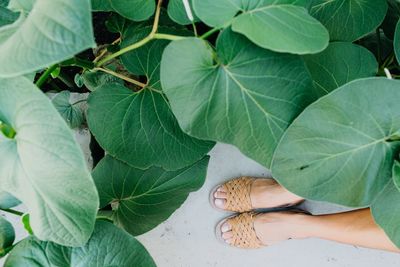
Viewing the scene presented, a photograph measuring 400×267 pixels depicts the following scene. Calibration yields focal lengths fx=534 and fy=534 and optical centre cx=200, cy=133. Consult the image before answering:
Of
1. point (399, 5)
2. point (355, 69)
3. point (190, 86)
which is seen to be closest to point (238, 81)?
point (190, 86)

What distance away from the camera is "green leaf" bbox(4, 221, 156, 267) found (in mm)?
814

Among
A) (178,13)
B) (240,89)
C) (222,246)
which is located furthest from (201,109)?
(222,246)

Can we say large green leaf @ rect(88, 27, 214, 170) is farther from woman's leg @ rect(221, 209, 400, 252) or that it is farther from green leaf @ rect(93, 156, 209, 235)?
woman's leg @ rect(221, 209, 400, 252)

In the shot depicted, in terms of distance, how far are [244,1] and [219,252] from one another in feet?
2.94

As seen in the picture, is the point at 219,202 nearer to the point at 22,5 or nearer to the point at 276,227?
the point at 276,227

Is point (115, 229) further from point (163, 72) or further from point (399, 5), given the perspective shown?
point (399, 5)

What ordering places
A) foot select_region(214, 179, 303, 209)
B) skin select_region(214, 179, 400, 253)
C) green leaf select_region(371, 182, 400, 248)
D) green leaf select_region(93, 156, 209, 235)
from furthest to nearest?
foot select_region(214, 179, 303, 209) < skin select_region(214, 179, 400, 253) < green leaf select_region(93, 156, 209, 235) < green leaf select_region(371, 182, 400, 248)

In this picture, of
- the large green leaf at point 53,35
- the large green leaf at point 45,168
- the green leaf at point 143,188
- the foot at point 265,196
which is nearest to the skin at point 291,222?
the foot at point 265,196

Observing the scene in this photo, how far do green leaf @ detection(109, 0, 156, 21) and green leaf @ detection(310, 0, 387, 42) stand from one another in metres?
0.28

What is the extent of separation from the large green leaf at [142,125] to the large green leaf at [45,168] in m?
0.28

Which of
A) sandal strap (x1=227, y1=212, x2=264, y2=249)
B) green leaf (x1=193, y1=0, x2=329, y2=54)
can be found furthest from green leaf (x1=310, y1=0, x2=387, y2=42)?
sandal strap (x1=227, y1=212, x2=264, y2=249)

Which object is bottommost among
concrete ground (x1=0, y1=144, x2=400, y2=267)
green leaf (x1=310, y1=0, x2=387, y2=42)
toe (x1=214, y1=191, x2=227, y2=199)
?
concrete ground (x1=0, y1=144, x2=400, y2=267)

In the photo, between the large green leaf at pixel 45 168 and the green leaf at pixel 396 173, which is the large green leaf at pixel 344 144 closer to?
the green leaf at pixel 396 173

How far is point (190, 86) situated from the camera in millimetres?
752
